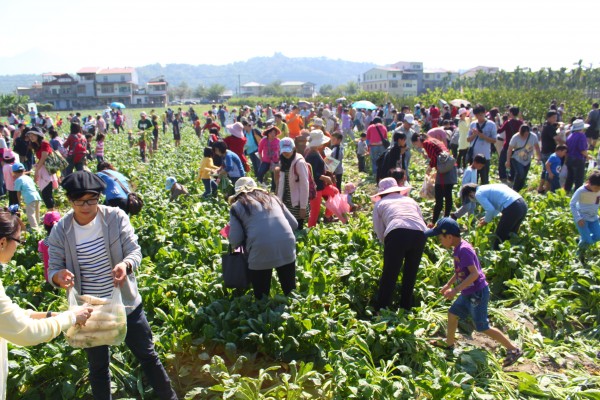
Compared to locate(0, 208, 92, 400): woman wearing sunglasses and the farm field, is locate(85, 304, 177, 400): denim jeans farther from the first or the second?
locate(0, 208, 92, 400): woman wearing sunglasses

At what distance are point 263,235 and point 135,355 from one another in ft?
5.16

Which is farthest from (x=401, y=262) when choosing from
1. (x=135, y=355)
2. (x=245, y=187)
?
(x=135, y=355)

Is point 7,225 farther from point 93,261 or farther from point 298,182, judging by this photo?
point 298,182

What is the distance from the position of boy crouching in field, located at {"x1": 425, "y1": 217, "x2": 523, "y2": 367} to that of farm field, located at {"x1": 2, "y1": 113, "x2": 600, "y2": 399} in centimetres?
20

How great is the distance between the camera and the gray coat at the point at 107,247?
354cm

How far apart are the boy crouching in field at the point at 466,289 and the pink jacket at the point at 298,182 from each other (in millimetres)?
2436

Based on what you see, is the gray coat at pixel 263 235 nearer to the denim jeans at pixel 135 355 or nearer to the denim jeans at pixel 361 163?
the denim jeans at pixel 135 355

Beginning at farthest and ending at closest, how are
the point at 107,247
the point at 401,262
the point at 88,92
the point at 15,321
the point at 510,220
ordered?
the point at 88,92 → the point at 510,220 → the point at 401,262 → the point at 107,247 → the point at 15,321

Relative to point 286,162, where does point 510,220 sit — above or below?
below

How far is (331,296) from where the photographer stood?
5.12m

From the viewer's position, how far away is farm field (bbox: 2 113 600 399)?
160 inches

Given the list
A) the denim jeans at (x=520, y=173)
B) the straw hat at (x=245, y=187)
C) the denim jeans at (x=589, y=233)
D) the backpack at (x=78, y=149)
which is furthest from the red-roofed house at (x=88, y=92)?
the denim jeans at (x=589, y=233)

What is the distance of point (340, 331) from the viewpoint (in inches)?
179

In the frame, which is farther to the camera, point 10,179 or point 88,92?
point 88,92
